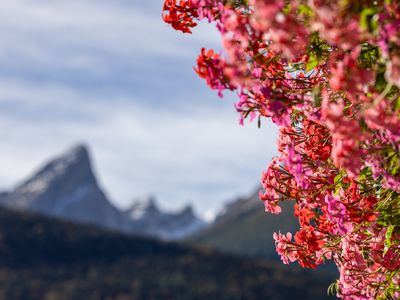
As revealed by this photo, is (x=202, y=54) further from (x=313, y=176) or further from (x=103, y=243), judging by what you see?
(x=103, y=243)

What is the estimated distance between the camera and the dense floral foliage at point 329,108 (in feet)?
14.7

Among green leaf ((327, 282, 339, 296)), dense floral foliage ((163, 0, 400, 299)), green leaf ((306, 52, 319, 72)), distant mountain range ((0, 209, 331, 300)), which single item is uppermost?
distant mountain range ((0, 209, 331, 300))

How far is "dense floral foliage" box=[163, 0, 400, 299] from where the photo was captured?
4483 mm

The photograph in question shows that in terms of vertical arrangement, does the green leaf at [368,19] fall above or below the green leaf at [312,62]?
below

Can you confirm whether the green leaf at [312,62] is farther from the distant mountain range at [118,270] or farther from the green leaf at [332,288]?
the distant mountain range at [118,270]

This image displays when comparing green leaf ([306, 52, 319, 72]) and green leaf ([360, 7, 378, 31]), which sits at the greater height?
green leaf ([306, 52, 319, 72])

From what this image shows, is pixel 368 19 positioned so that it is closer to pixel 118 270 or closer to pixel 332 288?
pixel 332 288

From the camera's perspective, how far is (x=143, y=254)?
472ft

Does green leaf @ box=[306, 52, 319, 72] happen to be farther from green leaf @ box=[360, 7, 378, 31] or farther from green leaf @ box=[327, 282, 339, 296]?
green leaf @ box=[327, 282, 339, 296]

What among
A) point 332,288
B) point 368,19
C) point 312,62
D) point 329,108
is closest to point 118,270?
point 332,288

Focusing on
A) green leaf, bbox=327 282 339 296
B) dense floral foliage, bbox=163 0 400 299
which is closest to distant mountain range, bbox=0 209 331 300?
green leaf, bbox=327 282 339 296

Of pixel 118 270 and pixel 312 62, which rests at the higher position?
A: pixel 118 270

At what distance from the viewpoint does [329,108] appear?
4.93 meters

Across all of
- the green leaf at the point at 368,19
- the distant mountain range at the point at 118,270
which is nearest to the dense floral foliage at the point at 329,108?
the green leaf at the point at 368,19
